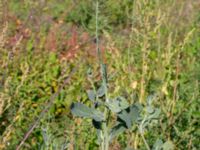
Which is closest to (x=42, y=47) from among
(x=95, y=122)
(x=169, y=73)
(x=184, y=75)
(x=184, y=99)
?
(x=184, y=75)

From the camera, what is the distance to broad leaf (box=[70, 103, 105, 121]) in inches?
66.9

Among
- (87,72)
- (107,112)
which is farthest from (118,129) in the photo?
(87,72)

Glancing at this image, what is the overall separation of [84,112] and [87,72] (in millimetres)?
122

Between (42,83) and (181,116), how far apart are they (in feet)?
4.71

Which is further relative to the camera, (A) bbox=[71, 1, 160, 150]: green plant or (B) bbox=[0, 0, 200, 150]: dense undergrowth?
(B) bbox=[0, 0, 200, 150]: dense undergrowth

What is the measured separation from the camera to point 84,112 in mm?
1709

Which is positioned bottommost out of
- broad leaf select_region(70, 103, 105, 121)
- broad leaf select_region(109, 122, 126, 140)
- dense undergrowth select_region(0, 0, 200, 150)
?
dense undergrowth select_region(0, 0, 200, 150)

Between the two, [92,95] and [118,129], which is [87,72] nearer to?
[92,95]

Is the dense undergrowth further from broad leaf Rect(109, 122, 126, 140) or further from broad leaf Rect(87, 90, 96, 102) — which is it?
broad leaf Rect(109, 122, 126, 140)

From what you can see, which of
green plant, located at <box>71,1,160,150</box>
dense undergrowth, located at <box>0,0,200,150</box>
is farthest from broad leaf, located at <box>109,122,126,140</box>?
dense undergrowth, located at <box>0,0,200,150</box>

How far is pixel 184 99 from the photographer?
4133 mm

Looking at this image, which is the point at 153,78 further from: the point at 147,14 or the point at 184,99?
the point at 184,99

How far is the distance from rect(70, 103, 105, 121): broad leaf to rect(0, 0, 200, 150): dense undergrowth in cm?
9

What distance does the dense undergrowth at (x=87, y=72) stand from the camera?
9.43 ft
